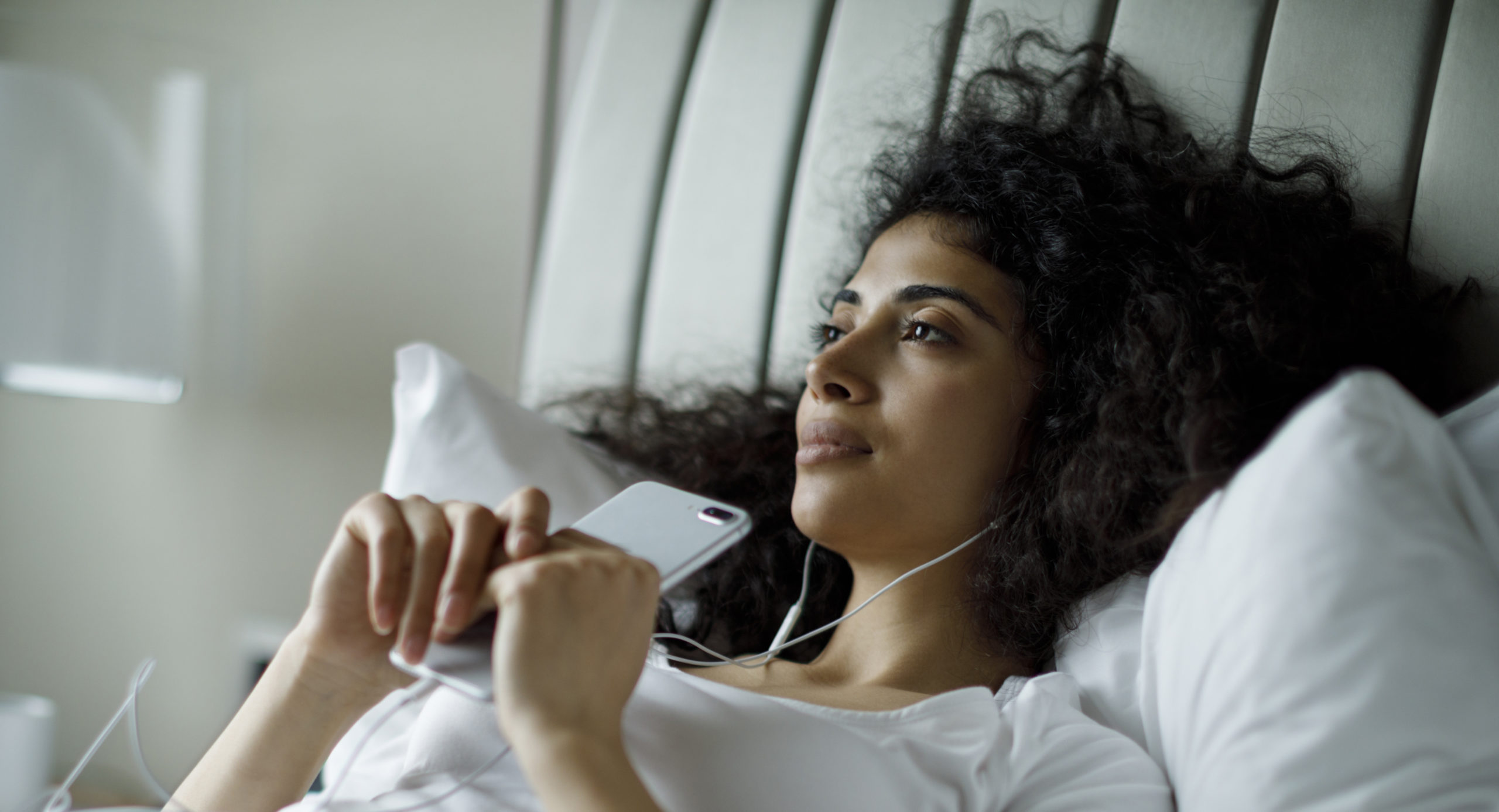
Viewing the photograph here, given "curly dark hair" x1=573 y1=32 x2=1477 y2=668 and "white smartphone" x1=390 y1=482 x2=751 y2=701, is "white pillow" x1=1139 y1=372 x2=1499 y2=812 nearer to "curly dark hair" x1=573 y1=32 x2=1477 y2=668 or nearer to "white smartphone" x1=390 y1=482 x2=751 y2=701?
"curly dark hair" x1=573 y1=32 x2=1477 y2=668

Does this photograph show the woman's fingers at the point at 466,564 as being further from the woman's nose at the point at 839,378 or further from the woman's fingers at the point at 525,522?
the woman's nose at the point at 839,378

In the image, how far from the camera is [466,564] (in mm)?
592

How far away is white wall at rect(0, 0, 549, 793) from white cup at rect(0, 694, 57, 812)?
28cm

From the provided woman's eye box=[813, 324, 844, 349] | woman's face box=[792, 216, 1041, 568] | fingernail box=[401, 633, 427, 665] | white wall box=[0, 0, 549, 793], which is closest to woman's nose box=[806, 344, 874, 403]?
woman's face box=[792, 216, 1041, 568]

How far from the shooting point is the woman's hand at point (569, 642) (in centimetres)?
56

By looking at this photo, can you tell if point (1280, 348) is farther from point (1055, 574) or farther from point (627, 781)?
point (627, 781)

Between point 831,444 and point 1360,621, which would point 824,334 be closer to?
point 831,444

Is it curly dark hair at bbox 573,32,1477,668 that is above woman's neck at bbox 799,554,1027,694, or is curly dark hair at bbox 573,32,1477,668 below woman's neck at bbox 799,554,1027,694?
above

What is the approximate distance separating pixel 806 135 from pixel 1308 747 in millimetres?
895

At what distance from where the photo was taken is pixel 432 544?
2.00 ft

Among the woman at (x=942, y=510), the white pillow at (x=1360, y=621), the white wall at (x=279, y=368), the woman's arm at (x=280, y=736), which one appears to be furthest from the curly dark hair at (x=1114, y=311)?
the white wall at (x=279, y=368)

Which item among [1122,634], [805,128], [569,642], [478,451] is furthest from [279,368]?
[1122,634]

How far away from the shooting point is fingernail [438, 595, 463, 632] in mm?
575

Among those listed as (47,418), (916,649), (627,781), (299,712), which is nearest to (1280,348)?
(916,649)
